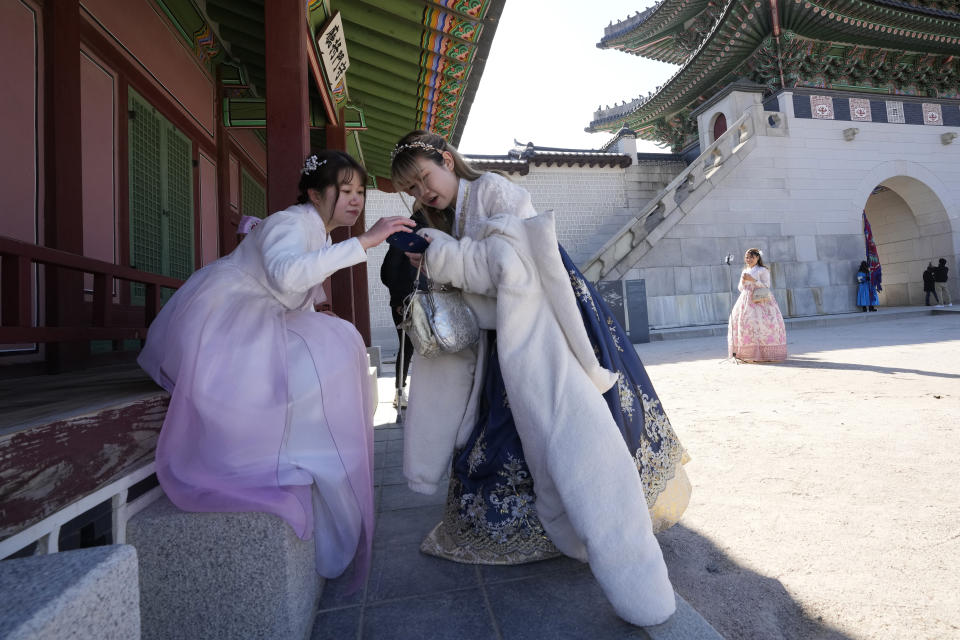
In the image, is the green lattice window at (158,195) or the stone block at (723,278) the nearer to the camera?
the green lattice window at (158,195)

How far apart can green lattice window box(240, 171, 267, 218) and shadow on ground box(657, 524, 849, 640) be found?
6247mm

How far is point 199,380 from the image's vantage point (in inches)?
53.9

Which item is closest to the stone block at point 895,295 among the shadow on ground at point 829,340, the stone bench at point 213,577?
the shadow on ground at point 829,340

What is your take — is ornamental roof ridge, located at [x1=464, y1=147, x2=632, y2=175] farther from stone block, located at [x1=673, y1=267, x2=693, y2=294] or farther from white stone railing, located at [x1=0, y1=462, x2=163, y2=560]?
white stone railing, located at [x1=0, y1=462, x2=163, y2=560]

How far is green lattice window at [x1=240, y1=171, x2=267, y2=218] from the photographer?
6398mm

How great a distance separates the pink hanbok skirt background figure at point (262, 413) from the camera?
130cm

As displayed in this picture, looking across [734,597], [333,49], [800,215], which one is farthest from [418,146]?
[800,215]

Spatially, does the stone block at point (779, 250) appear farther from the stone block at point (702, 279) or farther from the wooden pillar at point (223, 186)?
the wooden pillar at point (223, 186)

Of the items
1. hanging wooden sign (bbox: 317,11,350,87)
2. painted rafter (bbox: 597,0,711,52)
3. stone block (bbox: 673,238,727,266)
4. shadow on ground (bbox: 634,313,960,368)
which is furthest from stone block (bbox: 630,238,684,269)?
hanging wooden sign (bbox: 317,11,350,87)

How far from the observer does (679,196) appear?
520 inches

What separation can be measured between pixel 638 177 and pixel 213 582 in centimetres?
1603

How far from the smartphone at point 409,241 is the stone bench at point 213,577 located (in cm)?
91

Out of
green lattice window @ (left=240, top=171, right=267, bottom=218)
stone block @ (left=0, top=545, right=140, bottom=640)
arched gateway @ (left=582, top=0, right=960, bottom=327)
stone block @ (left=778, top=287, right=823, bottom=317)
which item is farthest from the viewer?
stone block @ (left=778, top=287, right=823, bottom=317)

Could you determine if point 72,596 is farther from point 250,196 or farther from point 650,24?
point 650,24
